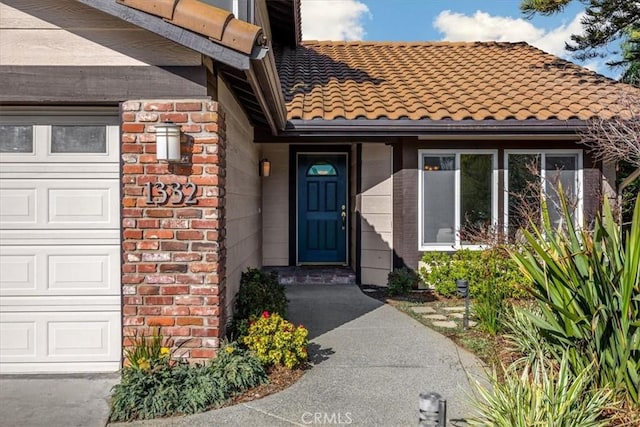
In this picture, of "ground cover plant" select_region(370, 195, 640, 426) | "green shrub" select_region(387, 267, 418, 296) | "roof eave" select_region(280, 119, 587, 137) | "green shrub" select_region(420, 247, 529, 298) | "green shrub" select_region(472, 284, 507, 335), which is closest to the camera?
"ground cover plant" select_region(370, 195, 640, 426)

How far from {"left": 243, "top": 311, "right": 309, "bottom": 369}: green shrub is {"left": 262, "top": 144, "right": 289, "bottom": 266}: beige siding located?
5.27 metres

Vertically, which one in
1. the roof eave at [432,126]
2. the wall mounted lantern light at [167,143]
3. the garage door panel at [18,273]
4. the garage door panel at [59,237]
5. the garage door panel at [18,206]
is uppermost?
the roof eave at [432,126]

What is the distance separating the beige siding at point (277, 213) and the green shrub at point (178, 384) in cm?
570

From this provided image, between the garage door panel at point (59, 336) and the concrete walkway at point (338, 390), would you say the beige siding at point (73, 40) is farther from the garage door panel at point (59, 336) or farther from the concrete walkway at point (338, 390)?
the concrete walkway at point (338, 390)

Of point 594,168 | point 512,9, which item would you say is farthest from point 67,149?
point 512,9

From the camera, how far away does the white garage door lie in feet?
14.5

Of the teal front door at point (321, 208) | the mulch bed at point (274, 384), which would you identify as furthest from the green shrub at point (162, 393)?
the teal front door at point (321, 208)

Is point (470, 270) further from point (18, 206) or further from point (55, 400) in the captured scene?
point (18, 206)

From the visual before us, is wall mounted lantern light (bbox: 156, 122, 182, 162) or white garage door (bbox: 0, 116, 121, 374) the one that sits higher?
wall mounted lantern light (bbox: 156, 122, 182, 162)

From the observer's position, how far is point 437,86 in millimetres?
9344

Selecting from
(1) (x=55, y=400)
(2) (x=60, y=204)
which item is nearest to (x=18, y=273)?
(2) (x=60, y=204)

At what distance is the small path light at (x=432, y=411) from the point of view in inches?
117

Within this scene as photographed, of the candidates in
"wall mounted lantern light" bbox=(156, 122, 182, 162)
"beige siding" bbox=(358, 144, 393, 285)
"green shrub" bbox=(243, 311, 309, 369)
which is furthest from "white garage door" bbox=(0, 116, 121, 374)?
"beige siding" bbox=(358, 144, 393, 285)

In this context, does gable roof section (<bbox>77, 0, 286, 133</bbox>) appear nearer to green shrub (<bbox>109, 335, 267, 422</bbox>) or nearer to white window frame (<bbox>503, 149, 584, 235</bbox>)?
green shrub (<bbox>109, 335, 267, 422</bbox>)
